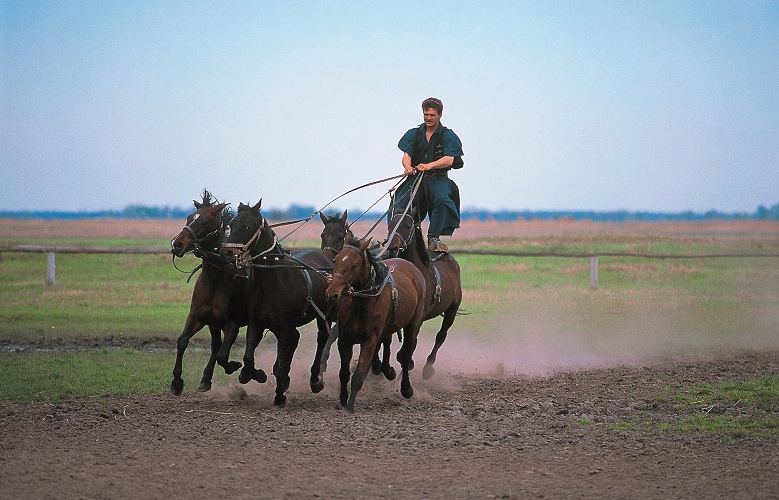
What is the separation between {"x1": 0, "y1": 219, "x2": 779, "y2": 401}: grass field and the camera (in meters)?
13.8

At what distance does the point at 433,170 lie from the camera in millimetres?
12719

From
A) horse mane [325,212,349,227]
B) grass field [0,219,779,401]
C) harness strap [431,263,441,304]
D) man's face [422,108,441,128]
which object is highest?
man's face [422,108,441,128]

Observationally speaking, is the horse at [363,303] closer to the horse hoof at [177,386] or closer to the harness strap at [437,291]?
the harness strap at [437,291]

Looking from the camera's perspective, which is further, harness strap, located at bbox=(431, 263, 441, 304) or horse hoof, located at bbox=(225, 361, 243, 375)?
harness strap, located at bbox=(431, 263, 441, 304)

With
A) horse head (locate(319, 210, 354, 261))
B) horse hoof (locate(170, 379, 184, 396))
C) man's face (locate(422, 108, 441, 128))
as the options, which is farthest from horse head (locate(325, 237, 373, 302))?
Answer: man's face (locate(422, 108, 441, 128))

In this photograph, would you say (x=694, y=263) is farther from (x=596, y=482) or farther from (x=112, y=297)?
(x=596, y=482)

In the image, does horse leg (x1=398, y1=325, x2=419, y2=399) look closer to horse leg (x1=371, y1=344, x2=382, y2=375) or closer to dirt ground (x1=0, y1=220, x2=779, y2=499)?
dirt ground (x1=0, y1=220, x2=779, y2=499)

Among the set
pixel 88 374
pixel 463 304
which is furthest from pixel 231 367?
pixel 463 304

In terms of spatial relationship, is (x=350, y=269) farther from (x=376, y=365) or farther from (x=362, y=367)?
(x=376, y=365)

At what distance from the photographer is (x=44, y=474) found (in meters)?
7.43

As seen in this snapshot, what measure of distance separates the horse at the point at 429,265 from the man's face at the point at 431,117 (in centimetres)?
116

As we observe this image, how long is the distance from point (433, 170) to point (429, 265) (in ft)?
4.17

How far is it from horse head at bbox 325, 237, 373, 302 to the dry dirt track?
4.27 ft

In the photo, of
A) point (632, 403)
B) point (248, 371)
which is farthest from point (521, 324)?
point (248, 371)
